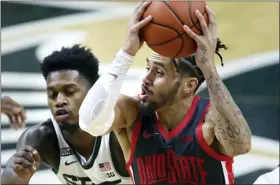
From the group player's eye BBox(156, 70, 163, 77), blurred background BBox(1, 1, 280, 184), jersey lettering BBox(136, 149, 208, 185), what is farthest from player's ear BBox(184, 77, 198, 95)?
blurred background BBox(1, 1, 280, 184)

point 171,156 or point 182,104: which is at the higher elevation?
point 182,104

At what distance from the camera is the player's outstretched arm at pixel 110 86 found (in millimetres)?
1968

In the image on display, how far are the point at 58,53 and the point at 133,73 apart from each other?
4.89 ft

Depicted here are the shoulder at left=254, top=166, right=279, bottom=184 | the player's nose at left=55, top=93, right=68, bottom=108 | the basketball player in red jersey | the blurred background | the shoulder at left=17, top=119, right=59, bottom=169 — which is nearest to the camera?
the basketball player in red jersey

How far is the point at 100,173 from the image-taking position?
116 inches

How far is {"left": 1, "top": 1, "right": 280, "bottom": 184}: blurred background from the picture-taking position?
4.31 m

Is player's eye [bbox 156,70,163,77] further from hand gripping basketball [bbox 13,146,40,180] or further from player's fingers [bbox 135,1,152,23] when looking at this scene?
hand gripping basketball [bbox 13,146,40,180]

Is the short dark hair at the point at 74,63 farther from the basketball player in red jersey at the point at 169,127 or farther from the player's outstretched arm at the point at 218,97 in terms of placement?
the player's outstretched arm at the point at 218,97

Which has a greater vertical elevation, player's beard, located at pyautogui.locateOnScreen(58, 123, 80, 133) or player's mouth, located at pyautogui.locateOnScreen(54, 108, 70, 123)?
player's mouth, located at pyautogui.locateOnScreen(54, 108, 70, 123)

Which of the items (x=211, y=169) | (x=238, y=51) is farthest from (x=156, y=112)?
(x=238, y=51)

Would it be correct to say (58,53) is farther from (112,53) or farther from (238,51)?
(238,51)

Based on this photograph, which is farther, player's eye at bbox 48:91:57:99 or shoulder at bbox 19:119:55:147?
shoulder at bbox 19:119:55:147

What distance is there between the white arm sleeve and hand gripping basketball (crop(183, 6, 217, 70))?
248 mm

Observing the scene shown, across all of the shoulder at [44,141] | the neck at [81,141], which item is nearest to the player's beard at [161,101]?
the neck at [81,141]
